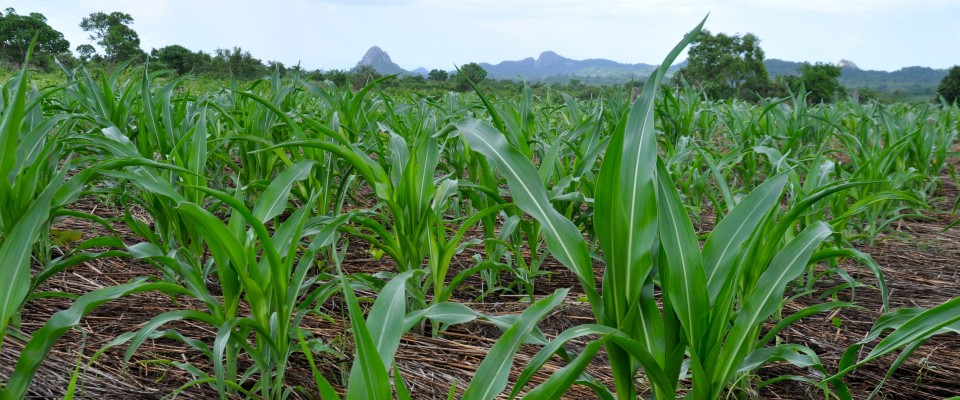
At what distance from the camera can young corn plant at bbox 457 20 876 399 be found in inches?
31.0

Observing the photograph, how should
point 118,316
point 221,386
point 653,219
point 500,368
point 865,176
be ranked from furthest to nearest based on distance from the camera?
point 865,176 < point 118,316 < point 221,386 < point 653,219 < point 500,368

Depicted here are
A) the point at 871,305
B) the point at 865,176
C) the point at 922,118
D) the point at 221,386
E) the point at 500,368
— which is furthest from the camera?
the point at 922,118

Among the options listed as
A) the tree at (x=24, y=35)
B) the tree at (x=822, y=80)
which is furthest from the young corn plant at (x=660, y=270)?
the tree at (x=822, y=80)

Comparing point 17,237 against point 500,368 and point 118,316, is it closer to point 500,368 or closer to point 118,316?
point 118,316

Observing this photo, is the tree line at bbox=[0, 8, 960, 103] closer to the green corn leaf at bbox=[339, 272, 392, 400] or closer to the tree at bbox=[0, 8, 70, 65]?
the tree at bbox=[0, 8, 70, 65]

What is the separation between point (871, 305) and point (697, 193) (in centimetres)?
67

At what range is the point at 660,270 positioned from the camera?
0.83 metres

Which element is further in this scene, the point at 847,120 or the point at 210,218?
the point at 847,120

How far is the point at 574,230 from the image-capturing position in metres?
0.88

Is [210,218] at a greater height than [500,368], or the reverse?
[210,218]

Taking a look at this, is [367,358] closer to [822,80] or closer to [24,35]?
[24,35]

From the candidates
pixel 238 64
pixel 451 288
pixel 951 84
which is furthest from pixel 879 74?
pixel 451 288

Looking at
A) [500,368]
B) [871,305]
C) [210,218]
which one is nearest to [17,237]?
[210,218]

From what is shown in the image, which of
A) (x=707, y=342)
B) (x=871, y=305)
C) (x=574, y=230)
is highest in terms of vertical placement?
(x=574, y=230)
